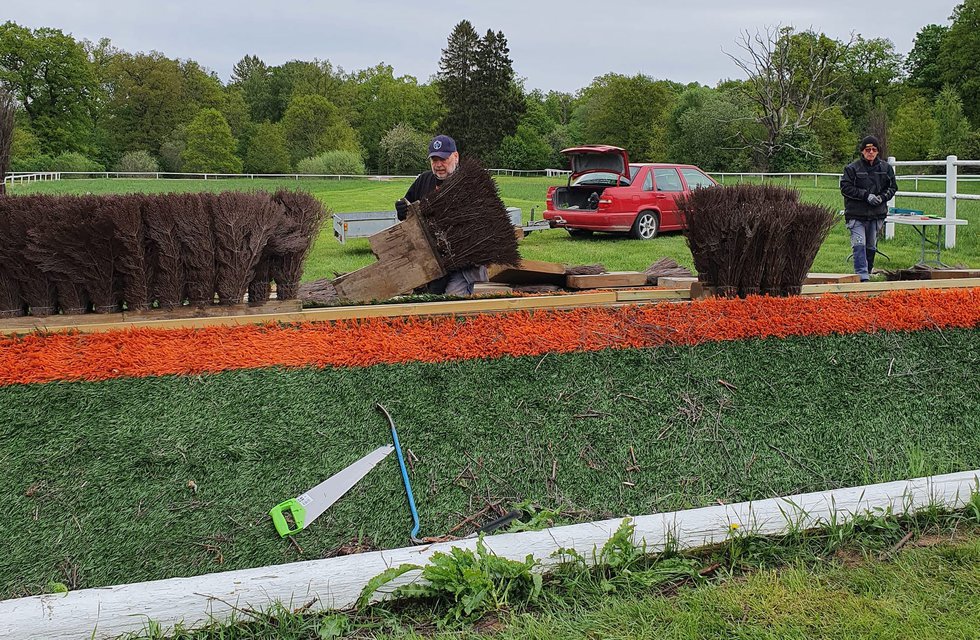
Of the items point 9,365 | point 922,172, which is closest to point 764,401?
point 9,365

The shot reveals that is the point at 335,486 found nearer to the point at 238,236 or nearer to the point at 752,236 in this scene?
the point at 238,236

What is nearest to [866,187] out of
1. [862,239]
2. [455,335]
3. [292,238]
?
[862,239]

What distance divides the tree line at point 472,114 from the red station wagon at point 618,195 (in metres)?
27.4

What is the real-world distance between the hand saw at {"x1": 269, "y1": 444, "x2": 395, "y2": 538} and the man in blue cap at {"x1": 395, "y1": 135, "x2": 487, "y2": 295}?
215cm

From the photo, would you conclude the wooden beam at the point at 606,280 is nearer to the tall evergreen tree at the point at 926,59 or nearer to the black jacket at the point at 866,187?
the black jacket at the point at 866,187

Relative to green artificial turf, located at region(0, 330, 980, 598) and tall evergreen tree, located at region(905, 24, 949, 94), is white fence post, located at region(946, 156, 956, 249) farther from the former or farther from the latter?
tall evergreen tree, located at region(905, 24, 949, 94)

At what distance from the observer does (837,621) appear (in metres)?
2.80

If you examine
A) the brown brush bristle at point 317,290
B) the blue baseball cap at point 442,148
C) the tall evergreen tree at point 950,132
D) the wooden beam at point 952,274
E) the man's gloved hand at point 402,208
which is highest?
the tall evergreen tree at point 950,132

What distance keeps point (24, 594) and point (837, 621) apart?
3097 mm

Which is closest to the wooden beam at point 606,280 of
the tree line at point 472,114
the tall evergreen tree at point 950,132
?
the tree line at point 472,114

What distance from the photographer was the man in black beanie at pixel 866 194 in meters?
9.28

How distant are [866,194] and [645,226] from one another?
19.6 ft

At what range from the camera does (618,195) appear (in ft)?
48.4

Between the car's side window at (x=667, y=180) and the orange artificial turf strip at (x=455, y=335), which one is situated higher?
the car's side window at (x=667, y=180)
